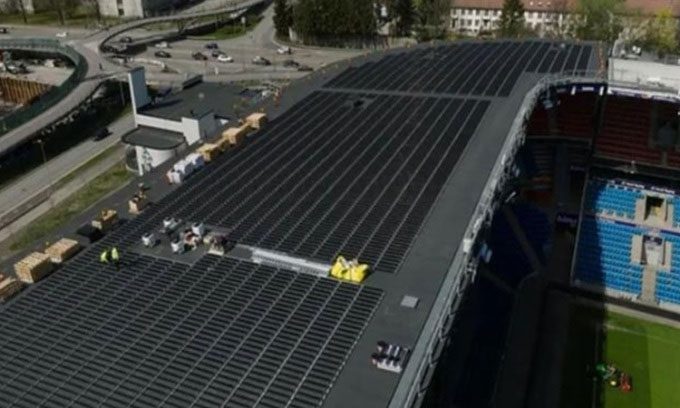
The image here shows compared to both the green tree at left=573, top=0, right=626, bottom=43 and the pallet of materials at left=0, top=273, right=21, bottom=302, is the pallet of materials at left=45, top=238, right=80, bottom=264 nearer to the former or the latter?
the pallet of materials at left=0, top=273, right=21, bottom=302

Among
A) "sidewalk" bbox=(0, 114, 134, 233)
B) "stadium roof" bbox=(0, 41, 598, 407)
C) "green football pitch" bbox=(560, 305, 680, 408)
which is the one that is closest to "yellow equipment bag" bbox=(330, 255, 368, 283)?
"stadium roof" bbox=(0, 41, 598, 407)

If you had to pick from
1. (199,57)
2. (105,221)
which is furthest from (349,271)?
(199,57)

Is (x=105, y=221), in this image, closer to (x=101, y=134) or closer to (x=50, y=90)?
(x=101, y=134)

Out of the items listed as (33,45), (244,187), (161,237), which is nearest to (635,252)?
(244,187)

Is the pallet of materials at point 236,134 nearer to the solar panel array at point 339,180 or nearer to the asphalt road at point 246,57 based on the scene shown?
the solar panel array at point 339,180

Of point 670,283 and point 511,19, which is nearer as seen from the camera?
point 670,283

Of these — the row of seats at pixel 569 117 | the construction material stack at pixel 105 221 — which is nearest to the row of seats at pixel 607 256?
the row of seats at pixel 569 117

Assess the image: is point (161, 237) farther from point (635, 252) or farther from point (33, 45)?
point (33, 45)
